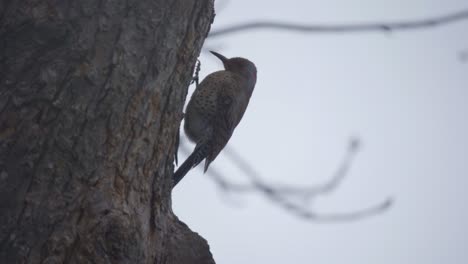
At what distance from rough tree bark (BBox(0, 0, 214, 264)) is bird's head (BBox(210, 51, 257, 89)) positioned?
9.07 feet

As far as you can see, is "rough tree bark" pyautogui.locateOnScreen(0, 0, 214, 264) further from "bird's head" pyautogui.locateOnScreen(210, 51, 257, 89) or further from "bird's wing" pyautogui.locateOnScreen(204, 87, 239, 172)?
"bird's head" pyautogui.locateOnScreen(210, 51, 257, 89)

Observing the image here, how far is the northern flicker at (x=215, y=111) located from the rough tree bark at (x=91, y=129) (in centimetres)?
228

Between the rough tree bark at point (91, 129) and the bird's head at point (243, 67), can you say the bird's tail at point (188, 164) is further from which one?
the rough tree bark at point (91, 129)

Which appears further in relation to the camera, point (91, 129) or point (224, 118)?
point (224, 118)

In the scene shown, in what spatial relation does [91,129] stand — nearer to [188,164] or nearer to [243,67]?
[188,164]

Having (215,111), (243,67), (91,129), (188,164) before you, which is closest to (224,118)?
(215,111)

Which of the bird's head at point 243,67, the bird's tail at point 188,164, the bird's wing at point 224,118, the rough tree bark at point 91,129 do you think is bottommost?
the rough tree bark at point 91,129

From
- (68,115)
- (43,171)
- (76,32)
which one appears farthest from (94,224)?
(76,32)

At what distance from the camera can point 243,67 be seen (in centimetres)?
489

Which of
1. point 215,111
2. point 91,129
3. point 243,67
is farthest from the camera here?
point 243,67

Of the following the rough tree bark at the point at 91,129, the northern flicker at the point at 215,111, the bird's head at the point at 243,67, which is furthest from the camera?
the bird's head at the point at 243,67

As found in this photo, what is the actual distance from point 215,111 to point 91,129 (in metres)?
2.80

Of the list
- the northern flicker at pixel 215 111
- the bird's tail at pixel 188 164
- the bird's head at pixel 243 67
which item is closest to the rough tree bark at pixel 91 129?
the bird's tail at pixel 188 164

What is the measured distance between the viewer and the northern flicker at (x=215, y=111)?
4438mm
